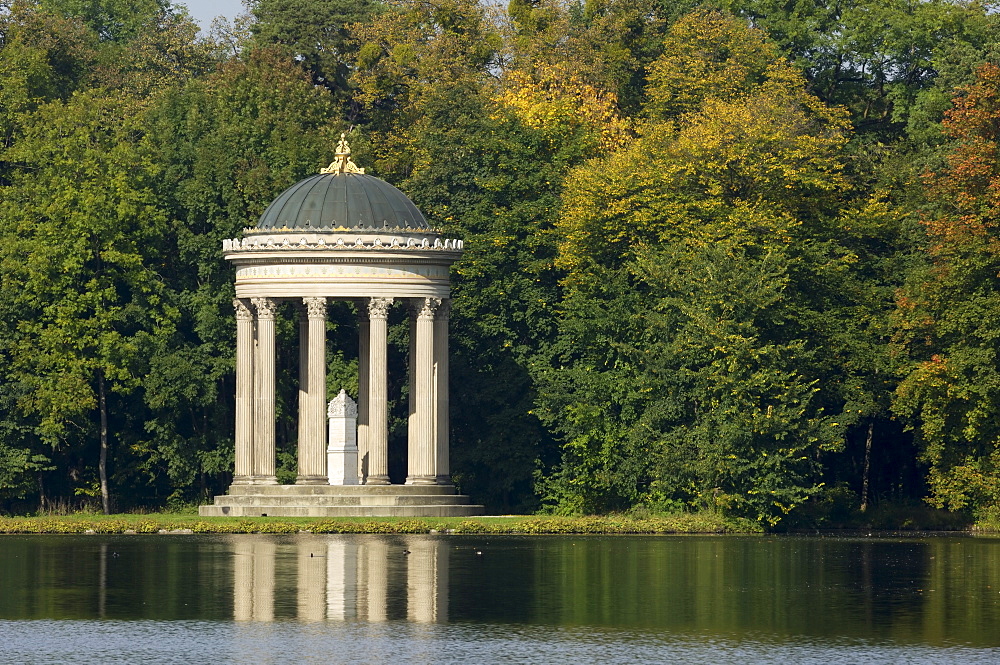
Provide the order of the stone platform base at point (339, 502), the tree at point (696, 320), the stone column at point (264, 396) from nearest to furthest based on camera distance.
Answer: the tree at point (696, 320)
the stone platform base at point (339, 502)
the stone column at point (264, 396)

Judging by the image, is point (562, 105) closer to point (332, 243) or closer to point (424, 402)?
point (332, 243)

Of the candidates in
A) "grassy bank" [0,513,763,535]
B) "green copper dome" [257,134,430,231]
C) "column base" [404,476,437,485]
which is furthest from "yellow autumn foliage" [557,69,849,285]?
"grassy bank" [0,513,763,535]

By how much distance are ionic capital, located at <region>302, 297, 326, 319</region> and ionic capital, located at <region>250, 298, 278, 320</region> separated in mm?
1300

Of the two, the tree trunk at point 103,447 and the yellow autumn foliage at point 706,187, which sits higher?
the yellow autumn foliage at point 706,187

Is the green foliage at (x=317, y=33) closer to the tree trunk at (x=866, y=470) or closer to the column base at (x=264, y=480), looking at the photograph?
the column base at (x=264, y=480)

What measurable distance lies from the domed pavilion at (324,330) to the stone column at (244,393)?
0.12 ft

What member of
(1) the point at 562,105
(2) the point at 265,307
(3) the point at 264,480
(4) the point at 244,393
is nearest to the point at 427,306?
(2) the point at 265,307

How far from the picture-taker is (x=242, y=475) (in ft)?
288

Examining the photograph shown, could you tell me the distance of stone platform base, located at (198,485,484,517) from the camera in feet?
276

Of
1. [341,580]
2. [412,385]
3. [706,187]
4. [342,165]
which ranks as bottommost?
[341,580]

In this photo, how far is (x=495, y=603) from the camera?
51375mm

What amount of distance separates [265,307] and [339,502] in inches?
316

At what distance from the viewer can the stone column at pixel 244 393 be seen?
88000 millimetres

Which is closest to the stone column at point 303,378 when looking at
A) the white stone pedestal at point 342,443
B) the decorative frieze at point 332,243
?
the white stone pedestal at point 342,443
